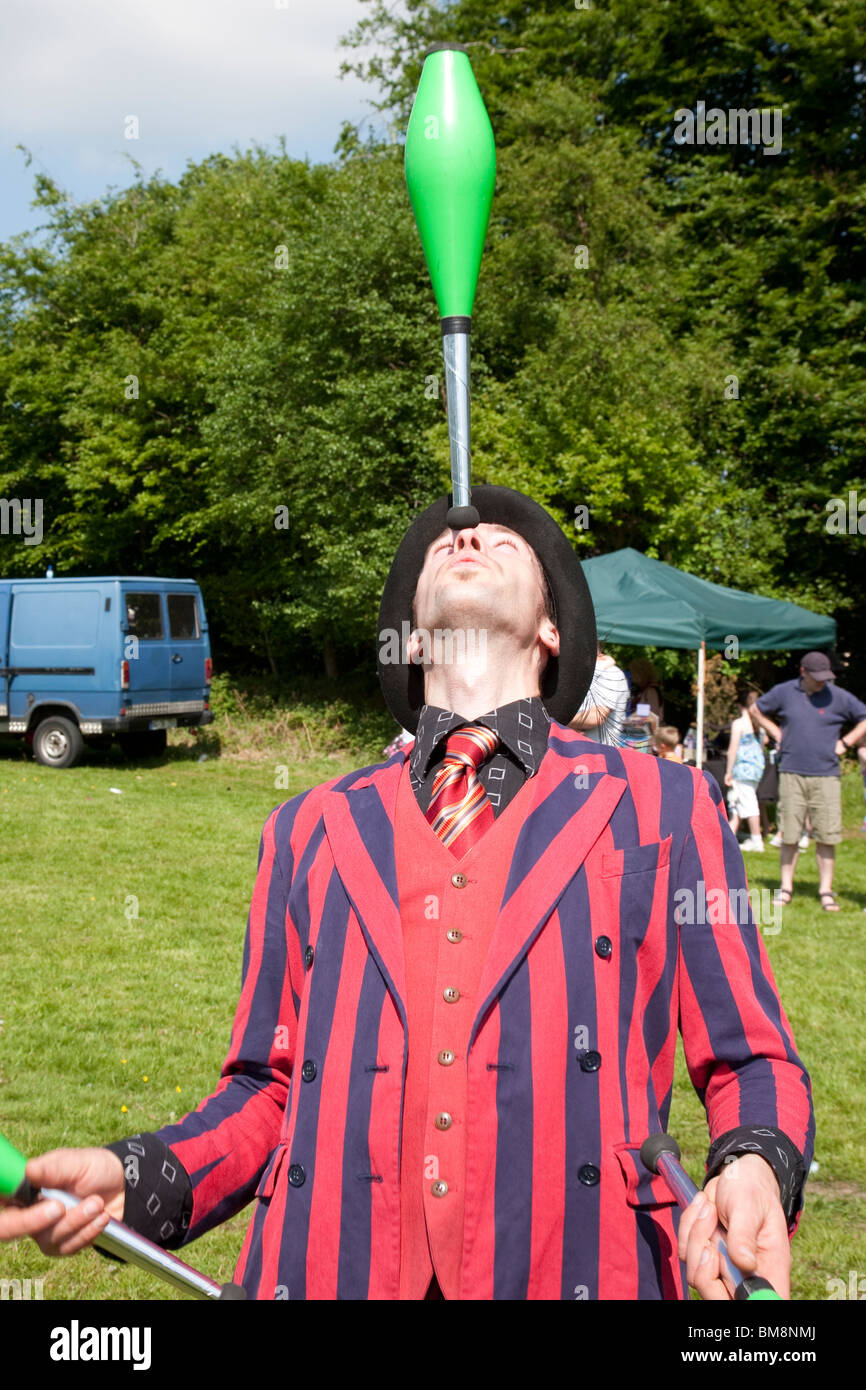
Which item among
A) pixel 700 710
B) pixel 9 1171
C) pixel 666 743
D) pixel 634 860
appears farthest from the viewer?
pixel 666 743

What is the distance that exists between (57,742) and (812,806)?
33.1 feet

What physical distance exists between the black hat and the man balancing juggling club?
153 millimetres

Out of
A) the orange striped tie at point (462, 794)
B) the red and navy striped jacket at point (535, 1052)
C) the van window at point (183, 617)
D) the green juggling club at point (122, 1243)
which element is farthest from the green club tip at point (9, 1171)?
the van window at point (183, 617)

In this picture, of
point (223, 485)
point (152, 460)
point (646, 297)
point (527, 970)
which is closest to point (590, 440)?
point (646, 297)

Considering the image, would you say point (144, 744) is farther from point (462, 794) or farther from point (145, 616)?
point (462, 794)

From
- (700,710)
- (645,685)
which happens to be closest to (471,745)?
(645,685)

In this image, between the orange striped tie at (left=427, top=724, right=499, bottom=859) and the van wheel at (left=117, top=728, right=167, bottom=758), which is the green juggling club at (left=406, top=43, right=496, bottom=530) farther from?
the van wheel at (left=117, top=728, right=167, bottom=758)

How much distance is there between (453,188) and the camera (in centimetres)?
170

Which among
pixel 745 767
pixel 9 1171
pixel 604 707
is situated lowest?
pixel 745 767

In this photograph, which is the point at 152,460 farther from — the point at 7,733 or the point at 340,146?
the point at 7,733

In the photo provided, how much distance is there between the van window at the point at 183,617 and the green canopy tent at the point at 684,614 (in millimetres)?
6371

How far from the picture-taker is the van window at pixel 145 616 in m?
15.3

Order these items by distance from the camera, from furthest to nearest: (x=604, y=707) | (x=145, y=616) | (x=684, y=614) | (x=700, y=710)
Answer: (x=145, y=616) < (x=700, y=710) < (x=684, y=614) < (x=604, y=707)

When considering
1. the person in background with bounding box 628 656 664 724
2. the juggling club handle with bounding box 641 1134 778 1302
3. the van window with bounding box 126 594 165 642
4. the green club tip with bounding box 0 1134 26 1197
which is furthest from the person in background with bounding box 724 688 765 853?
the green club tip with bounding box 0 1134 26 1197
